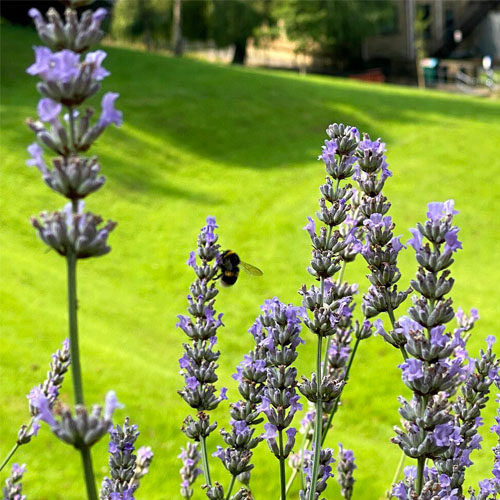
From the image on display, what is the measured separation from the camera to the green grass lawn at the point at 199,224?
6.35m

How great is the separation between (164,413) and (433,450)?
5.18 metres

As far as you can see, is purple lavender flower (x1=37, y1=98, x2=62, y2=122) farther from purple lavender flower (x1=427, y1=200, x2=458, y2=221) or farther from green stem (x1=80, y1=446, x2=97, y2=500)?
purple lavender flower (x1=427, y1=200, x2=458, y2=221)

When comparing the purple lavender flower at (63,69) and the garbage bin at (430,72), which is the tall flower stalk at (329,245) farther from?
the garbage bin at (430,72)

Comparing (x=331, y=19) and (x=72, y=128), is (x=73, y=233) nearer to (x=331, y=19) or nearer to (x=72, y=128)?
(x=72, y=128)

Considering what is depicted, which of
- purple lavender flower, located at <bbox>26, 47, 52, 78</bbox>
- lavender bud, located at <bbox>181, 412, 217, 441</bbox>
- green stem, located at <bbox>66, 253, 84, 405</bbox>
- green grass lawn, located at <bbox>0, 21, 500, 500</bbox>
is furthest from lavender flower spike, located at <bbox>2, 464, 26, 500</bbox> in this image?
green grass lawn, located at <bbox>0, 21, 500, 500</bbox>

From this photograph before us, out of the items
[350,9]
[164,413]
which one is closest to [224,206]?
[164,413]

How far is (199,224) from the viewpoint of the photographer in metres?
11.8

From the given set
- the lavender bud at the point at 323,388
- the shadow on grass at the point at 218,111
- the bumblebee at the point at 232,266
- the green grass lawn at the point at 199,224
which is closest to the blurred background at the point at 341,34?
the shadow on grass at the point at 218,111

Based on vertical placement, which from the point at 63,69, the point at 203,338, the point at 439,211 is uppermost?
the point at 63,69

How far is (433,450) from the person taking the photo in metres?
1.35

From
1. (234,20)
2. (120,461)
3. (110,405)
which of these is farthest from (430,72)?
(110,405)

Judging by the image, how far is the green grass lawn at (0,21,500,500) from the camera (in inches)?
250

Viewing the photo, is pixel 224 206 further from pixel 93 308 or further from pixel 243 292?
pixel 93 308

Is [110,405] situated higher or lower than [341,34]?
lower
